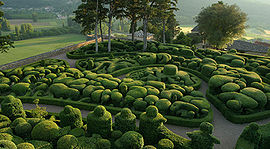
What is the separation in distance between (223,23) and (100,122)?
41.1 meters

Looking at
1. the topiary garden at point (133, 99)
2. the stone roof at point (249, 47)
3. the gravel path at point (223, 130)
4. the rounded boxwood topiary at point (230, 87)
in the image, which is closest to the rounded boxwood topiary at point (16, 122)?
the topiary garden at point (133, 99)

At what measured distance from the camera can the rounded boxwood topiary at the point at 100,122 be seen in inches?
481

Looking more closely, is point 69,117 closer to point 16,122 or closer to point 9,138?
point 9,138

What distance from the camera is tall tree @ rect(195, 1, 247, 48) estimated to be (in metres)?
40.0

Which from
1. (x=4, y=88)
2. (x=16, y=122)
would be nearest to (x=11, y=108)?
(x=16, y=122)

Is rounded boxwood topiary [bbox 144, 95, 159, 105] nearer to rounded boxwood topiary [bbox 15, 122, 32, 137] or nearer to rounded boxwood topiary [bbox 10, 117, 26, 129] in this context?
rounded boxwood topiary [bbox 15, 122, 32, 137]

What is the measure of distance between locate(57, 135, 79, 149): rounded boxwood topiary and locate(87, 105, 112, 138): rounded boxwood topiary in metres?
1.67

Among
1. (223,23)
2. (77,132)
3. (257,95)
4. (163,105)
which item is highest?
(223,23)

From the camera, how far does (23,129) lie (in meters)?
12.5

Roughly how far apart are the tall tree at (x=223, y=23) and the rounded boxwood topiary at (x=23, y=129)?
42.5 metres

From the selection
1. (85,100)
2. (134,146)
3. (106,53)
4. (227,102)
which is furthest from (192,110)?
(106,53)

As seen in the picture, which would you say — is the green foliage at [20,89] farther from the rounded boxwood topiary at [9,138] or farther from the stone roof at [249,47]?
the stone roof at [249,47]

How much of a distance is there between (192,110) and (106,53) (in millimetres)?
25201

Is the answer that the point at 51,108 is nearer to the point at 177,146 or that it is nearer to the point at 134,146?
the point at 134,146
